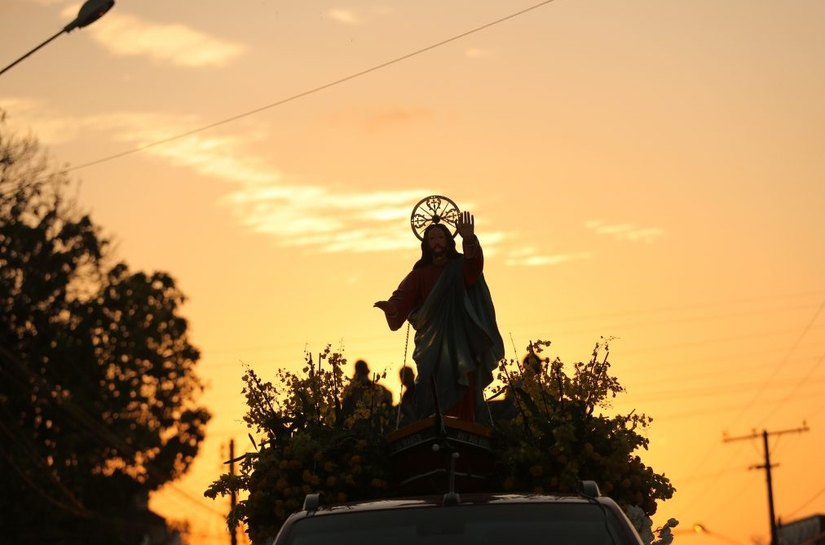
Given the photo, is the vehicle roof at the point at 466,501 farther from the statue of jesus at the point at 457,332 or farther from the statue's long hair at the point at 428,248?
the statue's long hair at the point at 428,248

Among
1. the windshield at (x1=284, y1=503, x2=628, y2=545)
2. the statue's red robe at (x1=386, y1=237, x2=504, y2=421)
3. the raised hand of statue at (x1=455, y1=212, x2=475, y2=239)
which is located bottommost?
the windshield at (x1=284, y1=503, x2=628, y2=545)

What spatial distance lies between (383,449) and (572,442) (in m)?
1.16

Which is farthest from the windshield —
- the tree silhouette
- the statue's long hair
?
the tree silhouette

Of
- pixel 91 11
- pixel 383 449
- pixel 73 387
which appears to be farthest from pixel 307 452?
pixel 73 387

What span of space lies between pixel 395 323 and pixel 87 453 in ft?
123

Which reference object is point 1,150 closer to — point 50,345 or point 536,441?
point 50,345

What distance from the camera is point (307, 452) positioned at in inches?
503

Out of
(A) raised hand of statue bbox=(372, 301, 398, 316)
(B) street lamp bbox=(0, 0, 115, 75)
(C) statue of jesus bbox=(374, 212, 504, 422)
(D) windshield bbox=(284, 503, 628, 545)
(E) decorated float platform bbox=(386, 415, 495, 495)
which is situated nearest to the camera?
(D) windshield bbox=(284, 503, 628, 545)

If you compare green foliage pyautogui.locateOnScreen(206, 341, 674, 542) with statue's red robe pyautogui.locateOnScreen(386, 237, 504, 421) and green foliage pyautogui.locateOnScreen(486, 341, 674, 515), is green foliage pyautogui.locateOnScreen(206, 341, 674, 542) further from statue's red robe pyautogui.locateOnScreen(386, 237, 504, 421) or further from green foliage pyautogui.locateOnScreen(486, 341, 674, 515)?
statue's red robe pyautogui.locateOnScreen(386, 237, 504, 421)

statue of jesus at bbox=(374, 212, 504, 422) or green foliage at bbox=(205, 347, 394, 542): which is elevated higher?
statue of jesus at bbox=(374, 212, 504, 422)

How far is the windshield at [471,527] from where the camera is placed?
8.60m

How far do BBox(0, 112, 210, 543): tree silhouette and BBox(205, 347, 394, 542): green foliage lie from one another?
3824cm

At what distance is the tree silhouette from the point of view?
52.0 m

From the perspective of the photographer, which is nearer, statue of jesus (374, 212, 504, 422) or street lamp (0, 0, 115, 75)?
A: statue of jesus (374, 212, 504, 422)
